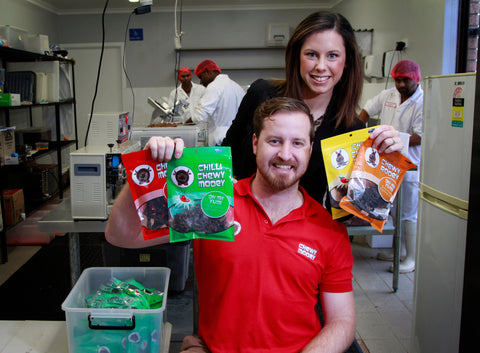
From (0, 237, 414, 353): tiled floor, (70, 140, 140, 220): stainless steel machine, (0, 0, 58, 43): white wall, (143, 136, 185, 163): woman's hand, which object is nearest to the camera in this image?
(143, 136, 185, 163): woman's hand

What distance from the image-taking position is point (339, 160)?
1.22 meters

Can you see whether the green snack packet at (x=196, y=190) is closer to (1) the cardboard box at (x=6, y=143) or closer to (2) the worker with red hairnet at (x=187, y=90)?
(1) the cardboard box at (x=6, y=143)

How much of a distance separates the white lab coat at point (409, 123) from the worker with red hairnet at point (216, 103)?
1756 mm

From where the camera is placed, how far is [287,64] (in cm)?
151

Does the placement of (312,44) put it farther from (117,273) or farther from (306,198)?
(117,273)

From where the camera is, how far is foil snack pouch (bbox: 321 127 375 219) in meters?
1.21

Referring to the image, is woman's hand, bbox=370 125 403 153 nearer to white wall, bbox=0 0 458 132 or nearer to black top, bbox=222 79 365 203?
black top, bbox=222 79 365 203

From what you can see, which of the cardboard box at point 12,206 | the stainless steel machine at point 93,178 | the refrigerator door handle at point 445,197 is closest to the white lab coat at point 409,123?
the refrigerator door handle at point 445,197

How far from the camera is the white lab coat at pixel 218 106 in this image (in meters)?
4.81

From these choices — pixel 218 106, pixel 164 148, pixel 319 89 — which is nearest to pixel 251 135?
pixel 319 89

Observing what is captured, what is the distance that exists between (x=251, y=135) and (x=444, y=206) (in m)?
0.96

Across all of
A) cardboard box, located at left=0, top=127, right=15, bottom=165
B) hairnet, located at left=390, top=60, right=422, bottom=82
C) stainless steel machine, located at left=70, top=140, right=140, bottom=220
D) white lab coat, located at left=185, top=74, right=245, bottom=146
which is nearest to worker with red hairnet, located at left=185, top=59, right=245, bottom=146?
white lab coat, located at left=185, top=74, right=245, bottom=146

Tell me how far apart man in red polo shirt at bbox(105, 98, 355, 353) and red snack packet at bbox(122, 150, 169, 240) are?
8 cm

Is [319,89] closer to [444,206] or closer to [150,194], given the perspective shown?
[150,194]
